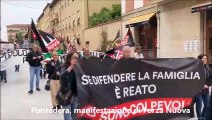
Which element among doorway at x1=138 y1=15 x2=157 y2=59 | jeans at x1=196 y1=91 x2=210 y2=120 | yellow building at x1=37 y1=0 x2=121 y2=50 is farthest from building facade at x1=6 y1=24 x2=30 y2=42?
jeans at x1=196 y1=91 x2=210 y2=120

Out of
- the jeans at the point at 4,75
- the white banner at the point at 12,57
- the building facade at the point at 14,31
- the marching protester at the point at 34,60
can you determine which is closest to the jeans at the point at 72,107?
the marching protester at the point at 34,60

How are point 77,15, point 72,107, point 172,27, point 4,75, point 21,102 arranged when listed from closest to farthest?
point 72,107 → point 21,102 → point 4,75 → point 172,27 → point 77,15

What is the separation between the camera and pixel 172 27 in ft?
52.7

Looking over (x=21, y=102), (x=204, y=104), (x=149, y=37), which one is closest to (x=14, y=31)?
(x=149, y=37)

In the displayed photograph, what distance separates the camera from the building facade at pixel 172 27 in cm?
1362

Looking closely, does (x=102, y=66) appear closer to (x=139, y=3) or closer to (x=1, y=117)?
(x=1, y=117)

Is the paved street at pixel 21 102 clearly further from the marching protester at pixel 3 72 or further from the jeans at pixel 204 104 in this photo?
the jeans at pixel 204 104

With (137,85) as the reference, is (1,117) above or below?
below

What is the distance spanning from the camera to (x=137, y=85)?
5797 millimetres

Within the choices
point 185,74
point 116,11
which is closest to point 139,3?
point 116,11

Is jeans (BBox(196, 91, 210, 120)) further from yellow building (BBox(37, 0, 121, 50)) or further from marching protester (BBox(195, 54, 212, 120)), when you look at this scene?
yellow building (BBox(37, 0, 121, 50))

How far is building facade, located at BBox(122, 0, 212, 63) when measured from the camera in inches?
536

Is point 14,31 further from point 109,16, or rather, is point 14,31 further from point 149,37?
point 149,37

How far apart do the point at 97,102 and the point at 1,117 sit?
339 cm
